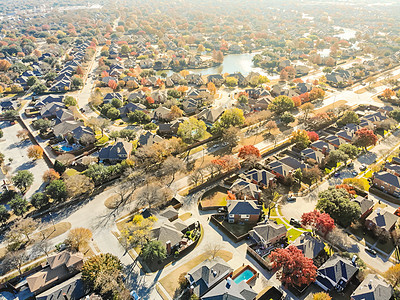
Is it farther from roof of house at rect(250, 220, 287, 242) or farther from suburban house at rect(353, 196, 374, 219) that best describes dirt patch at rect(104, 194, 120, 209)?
suburban house at rect(353, 196, 374, 219)

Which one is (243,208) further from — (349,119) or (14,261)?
(349,119)

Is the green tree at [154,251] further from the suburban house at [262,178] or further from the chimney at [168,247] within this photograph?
the suburban house at [262,178]

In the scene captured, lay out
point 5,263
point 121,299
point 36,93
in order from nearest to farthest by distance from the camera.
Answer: point 121,299, point 5,263, point 36,93

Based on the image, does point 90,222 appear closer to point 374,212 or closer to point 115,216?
point 115,216

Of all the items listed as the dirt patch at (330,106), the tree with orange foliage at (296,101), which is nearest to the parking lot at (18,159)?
the tree with orange foliage at (296,101)

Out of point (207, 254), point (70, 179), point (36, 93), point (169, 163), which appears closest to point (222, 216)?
point (207, 254)

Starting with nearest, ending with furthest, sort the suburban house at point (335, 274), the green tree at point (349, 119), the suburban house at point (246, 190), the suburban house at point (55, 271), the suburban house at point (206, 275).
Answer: the suburban house at point (206, 275), the suburban house at point (335, 274), the suburban house at point (55, 271), the suburban house at point (246, 190), the green tree at point (349, 119)
